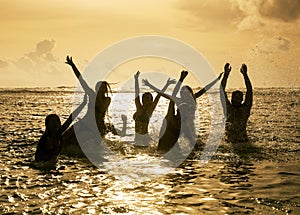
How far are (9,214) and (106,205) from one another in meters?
1.80

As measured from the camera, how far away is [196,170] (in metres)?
12.0

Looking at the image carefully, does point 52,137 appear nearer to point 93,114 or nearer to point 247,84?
point 93,114

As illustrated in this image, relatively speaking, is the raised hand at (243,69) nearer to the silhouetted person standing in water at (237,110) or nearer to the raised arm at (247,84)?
the raised arm at (247,84)

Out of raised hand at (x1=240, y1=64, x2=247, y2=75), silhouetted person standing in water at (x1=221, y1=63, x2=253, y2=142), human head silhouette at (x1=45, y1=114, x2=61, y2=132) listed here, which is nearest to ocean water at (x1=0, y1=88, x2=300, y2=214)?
silhouetted person standing in water at (x1=221, y1=63, x2=253, y2=142)

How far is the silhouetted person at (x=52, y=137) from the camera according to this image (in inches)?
463

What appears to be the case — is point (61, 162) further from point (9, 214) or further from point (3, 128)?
point (3, 128)

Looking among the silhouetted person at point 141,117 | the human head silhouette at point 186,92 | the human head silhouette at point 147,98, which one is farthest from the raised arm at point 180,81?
the silhouetted person at point 141,117

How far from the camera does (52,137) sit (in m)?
11.9

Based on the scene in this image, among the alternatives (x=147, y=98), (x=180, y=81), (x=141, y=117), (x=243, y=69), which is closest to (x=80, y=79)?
(x=180, y=81)

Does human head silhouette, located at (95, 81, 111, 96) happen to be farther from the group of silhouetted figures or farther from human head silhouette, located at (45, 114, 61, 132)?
human head silhouette, located at (45, 114, 61, 132)

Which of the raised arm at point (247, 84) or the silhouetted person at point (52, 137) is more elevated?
the raised arm at point (247, 84)

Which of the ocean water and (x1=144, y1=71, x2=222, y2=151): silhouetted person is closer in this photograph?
the ocean water

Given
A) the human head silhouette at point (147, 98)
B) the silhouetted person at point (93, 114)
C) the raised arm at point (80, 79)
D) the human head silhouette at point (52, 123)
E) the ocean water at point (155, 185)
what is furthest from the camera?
the human head silhouette at point (147, 98)

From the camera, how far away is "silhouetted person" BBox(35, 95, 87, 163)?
11.8 metres
